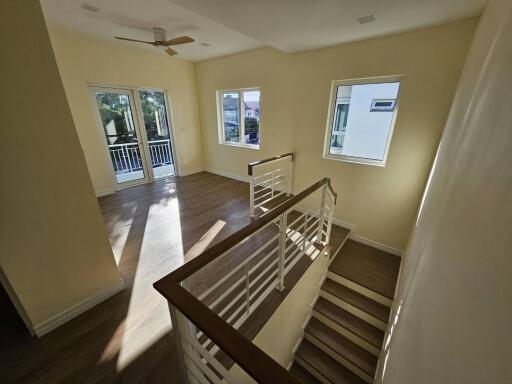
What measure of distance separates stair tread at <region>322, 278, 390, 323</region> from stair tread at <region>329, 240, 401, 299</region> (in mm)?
157

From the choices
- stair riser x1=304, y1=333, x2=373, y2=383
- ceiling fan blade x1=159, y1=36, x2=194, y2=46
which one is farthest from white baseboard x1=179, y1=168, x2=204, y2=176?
stair riser x1=304, y1=333, x2=373, y2=383

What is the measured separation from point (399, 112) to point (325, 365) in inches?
120

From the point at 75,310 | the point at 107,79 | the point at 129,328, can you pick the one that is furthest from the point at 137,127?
the point at 129,328

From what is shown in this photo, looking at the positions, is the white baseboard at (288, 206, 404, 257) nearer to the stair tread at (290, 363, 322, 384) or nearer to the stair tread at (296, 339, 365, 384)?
the stair tread at (296, 339, 365, 384)

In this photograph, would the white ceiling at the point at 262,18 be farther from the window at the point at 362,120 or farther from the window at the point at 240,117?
the window at the point at 240,117

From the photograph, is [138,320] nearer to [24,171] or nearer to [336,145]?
[24,171]

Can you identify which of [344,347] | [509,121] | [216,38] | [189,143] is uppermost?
[216,38]

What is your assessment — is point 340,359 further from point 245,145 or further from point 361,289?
point 245,145

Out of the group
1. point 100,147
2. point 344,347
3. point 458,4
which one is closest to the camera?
point 458,4

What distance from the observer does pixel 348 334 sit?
2383 millimetres

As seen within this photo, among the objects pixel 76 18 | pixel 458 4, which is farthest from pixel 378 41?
pixel 76 18

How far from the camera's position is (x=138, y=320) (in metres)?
1.74

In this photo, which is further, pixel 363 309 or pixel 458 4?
pixel 363 309

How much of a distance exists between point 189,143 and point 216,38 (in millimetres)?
2574
